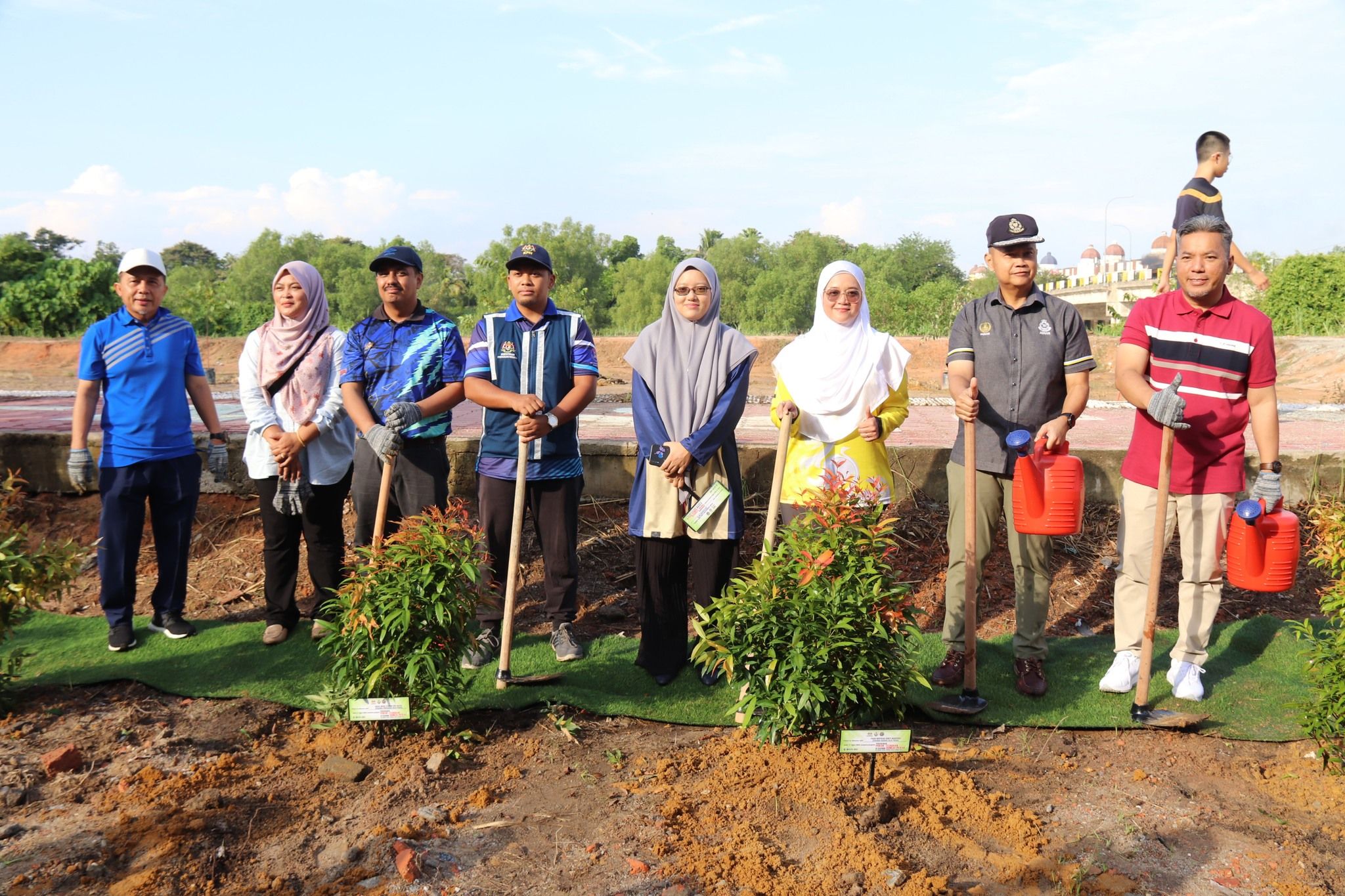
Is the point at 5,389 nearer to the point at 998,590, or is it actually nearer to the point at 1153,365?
the point at 998,590

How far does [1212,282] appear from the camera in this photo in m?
3.72

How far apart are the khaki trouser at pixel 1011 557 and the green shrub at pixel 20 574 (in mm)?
3694

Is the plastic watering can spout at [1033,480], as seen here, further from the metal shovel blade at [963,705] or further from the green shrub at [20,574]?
the green shrub at [20,574]

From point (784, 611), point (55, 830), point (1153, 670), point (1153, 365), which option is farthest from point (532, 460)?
point (1153, 670)

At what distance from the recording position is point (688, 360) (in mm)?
4133

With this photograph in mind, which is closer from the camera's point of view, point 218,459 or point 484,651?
point 484,651

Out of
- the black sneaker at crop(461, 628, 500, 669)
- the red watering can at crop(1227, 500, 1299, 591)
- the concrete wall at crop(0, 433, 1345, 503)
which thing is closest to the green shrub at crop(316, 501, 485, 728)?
the black sneaker at crop(461, 628, 500, 669)

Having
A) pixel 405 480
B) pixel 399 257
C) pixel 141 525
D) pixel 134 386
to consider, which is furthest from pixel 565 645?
pixel 134 386

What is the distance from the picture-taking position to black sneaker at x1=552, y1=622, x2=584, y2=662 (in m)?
4.38

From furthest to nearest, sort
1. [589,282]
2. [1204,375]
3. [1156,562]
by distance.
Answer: [589,282] → [1204,375] → [1156,562]

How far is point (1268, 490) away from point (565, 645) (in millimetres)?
2907

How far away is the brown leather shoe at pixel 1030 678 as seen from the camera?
13.3 feet

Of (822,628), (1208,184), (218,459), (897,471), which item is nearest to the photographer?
(822,628)

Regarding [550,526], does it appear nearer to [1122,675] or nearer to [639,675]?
[639,675]
